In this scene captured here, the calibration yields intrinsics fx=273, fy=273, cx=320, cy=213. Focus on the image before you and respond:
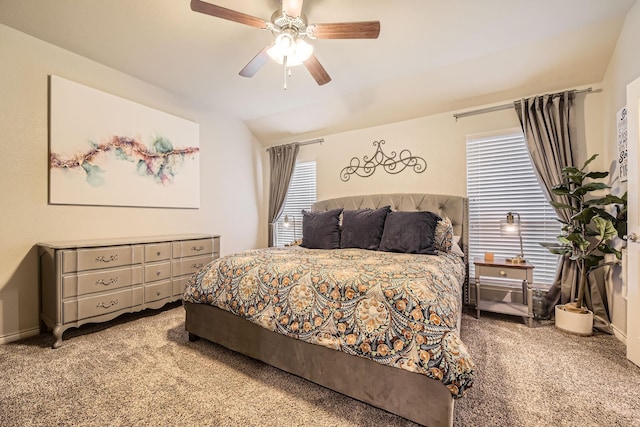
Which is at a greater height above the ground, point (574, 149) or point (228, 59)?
point (228, 59)

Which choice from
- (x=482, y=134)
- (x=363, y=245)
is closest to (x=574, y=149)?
(x=482, y=134)

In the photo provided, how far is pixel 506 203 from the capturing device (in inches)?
123

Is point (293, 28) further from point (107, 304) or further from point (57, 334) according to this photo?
point (57, 334)

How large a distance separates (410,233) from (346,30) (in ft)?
5.89

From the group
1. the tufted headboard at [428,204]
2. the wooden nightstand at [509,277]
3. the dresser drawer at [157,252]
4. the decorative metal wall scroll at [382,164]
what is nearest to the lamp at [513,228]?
the wooden nightstand at [509,277]

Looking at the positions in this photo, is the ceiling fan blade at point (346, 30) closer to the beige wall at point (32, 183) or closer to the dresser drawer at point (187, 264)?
the beige wall at point (32, 183)

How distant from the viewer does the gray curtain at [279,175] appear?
15.1ft

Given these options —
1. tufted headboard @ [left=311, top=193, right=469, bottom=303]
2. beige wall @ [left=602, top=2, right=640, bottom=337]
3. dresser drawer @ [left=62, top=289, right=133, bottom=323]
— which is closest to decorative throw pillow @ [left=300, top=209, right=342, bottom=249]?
tufted headboard @ [left=311, top=193, right=469, bottom=303]

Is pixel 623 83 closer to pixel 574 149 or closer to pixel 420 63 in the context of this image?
pixel 574 149

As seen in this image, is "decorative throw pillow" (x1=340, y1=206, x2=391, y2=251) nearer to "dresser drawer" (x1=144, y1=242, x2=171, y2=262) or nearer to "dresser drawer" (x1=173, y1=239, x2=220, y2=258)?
"dresser drawer" (x1=173, y1=239, x2=220, y2=258)

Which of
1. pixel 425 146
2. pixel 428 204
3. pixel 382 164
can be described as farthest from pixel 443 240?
pixel 382 164

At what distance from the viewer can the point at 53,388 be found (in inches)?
66.9

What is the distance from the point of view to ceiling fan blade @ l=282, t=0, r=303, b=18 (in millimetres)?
1783

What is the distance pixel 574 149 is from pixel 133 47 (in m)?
4.49
